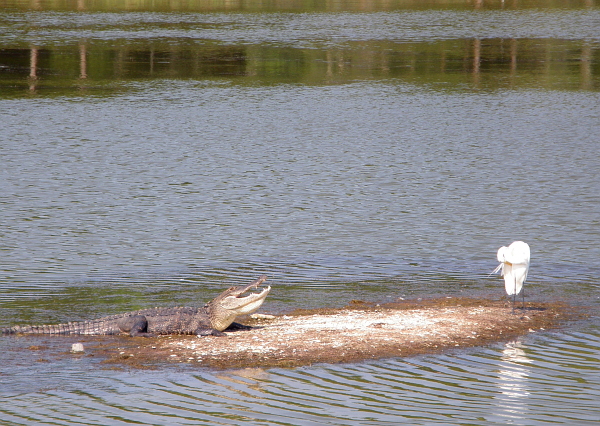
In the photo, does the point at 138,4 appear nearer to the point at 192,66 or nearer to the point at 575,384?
the point at 192,66

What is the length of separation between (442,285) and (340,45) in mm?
22358

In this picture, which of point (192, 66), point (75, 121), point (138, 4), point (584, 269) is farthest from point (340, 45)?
point (584, 269)

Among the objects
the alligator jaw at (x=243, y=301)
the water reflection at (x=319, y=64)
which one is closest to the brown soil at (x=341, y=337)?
the alligator jaw at (x=243, y=301)

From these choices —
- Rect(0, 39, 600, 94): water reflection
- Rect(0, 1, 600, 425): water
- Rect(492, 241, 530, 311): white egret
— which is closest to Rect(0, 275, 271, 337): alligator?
Rect(0, 1, 600, 425): water

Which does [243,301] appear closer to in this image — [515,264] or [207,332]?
[207,332]

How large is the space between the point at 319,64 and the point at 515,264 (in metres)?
20.6

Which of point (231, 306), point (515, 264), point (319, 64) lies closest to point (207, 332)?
point (231, 306)

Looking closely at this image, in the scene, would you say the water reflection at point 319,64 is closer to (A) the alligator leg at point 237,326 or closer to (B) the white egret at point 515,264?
(B) the white egret at point 515,264

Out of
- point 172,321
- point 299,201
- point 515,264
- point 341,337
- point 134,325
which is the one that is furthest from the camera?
point 299,201

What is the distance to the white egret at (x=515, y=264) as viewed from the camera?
9.38m

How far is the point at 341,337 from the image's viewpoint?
855cm

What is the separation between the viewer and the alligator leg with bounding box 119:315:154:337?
29.2 feet

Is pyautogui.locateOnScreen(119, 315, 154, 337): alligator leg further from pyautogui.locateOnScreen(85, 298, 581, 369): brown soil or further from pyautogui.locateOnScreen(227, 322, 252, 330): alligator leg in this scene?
pyautogui.locateOnScreen(227, 322, 252, 330): alligator leg

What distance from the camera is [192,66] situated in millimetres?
29109
